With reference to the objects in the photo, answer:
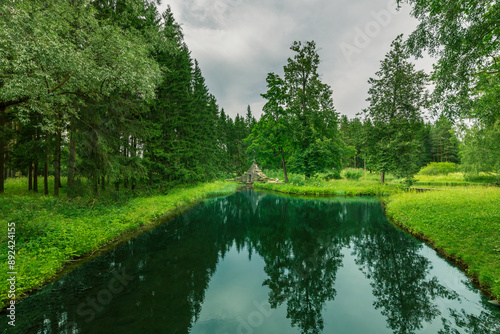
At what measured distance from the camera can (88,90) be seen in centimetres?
862

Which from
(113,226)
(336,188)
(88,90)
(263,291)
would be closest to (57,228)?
(113,226)

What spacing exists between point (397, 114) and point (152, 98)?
1060 inches

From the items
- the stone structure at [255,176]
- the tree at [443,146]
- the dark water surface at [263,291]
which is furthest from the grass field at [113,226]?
the tree at [443,146]

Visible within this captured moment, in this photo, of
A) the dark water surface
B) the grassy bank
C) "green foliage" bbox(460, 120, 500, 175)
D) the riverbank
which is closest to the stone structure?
the riverbank

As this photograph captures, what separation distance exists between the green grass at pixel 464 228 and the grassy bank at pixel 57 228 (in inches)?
475

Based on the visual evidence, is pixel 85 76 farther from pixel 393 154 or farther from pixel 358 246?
pixel 393 154

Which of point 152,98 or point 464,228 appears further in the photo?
point 152,98

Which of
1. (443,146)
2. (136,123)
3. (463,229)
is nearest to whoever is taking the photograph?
(463,229)

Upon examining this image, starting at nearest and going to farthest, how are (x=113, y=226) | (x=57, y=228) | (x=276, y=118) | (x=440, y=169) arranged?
1. (x=57, y=228)
2. (x=113, y=226)
3. (x=276, y=118)
4. (x=440, y=169)

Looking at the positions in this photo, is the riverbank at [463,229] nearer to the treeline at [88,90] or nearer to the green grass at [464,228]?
the green grass at [464,228]

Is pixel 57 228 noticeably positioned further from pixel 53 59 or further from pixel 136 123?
pixel 136 123

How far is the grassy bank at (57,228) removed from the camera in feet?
18.1

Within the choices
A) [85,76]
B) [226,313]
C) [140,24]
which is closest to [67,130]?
[85,76]

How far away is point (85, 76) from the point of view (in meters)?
7.64
